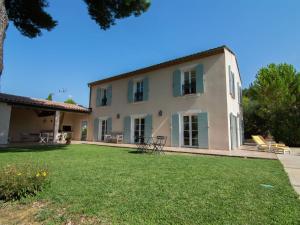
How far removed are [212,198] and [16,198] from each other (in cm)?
343

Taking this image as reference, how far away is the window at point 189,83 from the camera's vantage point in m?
12.3

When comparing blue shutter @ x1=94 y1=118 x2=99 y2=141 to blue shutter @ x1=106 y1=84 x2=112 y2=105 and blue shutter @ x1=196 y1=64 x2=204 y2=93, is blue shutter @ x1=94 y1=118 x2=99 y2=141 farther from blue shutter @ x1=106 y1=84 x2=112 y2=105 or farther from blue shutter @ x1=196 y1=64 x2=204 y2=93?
blue shutter @ x1=196 y1=64 x2=204 y2=93

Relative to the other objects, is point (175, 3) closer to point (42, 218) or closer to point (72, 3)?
point (72, 3)

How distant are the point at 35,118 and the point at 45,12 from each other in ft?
43.1

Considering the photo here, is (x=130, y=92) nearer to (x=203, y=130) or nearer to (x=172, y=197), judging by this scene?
(x=203, y=130)

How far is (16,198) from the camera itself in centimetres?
343

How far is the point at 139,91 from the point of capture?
15367 mm

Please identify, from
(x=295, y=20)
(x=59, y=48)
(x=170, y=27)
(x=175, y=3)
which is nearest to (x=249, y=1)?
(x=295, y=20)

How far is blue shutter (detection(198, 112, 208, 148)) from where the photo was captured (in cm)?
1120

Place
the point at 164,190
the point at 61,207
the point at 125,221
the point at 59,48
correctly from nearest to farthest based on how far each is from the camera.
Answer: the point at 125,221 → the point at 61,207 → the point at 164,190 → the point at 59,48

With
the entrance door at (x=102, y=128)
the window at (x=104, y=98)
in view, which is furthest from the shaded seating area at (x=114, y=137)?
the window at (x=104, y=98)

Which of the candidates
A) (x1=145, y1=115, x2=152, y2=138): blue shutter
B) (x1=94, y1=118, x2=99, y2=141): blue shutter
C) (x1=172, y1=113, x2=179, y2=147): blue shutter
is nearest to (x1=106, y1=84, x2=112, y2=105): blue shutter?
(x1=94, y1=118, x2=99, y2=141): blue shutter

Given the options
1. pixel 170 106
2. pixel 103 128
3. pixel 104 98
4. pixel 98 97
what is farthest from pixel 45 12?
pixel 103 128

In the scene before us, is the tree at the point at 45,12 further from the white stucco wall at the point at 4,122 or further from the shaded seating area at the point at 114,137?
the shaded seating area at the point at 114,137
